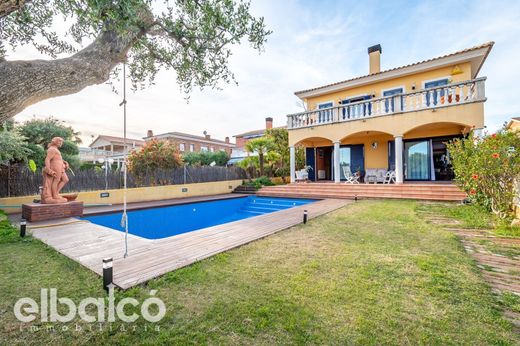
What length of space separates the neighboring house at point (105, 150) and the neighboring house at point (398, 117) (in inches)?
808

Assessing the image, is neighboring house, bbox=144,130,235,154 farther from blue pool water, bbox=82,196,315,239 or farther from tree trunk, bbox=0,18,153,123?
tree trunk, bbox=0,18,153,123

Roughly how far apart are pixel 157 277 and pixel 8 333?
5.28 feet

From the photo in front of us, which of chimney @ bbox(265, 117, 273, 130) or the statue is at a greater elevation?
chimney @ bbox(265, 117, 273, 130)

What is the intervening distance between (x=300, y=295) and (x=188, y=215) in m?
9.88

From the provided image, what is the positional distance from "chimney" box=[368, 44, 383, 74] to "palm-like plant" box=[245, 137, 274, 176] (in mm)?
9220

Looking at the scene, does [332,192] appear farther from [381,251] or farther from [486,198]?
[381,251]

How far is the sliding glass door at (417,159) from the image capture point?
604 inches

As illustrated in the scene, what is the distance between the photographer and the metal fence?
34.7 ft

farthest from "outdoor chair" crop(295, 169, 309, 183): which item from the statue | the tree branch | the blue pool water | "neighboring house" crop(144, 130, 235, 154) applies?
"neighboring house" crop(144, 130, 235, 154)

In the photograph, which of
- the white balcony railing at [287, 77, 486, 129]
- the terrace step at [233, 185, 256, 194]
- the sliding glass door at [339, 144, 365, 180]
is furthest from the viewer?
the terrace step at [233, 185, 256, 194]

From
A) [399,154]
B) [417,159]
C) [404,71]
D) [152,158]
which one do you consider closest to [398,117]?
[399,154]

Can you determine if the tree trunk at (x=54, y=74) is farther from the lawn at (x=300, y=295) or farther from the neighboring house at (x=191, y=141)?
the neighboring house at (x=191, y=141)

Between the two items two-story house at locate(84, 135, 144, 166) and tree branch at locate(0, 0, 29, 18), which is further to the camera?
two-story house at locate(84, 135, 144, 166)

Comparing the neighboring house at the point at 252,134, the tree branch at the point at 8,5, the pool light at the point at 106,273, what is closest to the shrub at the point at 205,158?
the neighboring house at the point at 252,134
